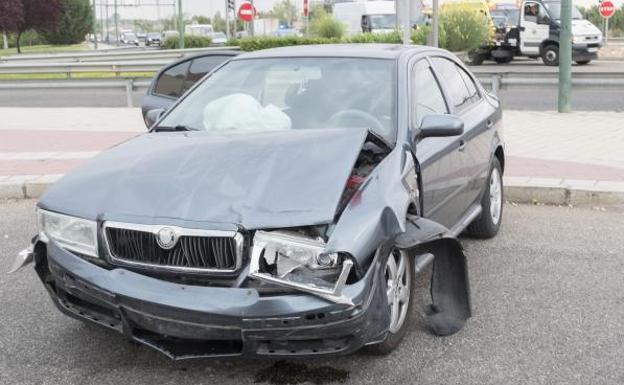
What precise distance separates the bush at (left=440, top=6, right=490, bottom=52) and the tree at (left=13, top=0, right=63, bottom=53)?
30578 millimetres

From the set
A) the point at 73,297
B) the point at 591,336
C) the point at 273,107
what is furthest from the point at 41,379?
the point at 591,336

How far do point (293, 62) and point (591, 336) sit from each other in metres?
2.48

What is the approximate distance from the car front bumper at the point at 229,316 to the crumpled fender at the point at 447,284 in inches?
27.0

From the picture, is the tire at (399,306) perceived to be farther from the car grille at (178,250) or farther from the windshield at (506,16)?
the windshield at (506,16)

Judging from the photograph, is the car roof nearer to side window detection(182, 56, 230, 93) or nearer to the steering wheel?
the steering wheel

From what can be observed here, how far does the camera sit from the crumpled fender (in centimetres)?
409

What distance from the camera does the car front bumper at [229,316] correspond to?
10.7 feet

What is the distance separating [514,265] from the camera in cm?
568

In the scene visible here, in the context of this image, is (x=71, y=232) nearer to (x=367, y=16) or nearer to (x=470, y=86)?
(x=470, y=86)

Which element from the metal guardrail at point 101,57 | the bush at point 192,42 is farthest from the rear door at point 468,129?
the bush at point 192,42

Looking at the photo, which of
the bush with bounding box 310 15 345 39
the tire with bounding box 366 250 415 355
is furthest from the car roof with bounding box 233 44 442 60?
the bush with bounding box 310 15 345 39

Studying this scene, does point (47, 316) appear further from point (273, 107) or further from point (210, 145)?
point (273, 107)

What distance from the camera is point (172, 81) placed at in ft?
30.1

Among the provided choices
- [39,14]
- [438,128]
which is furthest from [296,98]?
[39,14]
